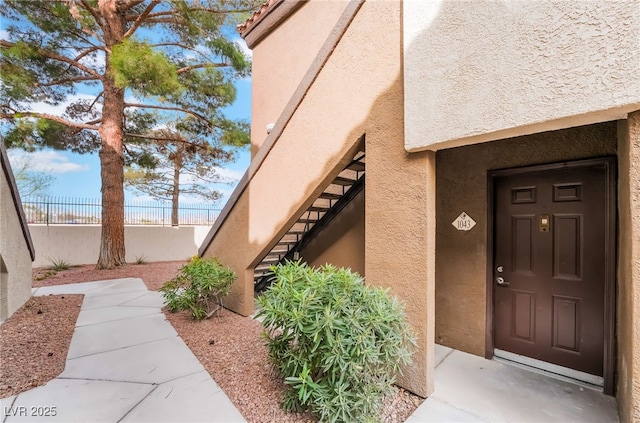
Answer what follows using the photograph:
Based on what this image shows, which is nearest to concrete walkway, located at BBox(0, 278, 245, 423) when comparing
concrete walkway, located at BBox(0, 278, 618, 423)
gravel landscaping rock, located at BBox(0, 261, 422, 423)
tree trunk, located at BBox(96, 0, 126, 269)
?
concrete walkway, located at BBox(0, 278, 618, 423)

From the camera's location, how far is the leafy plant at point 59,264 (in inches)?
404

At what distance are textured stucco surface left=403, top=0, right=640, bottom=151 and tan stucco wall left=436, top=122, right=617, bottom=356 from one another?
4.47 feet

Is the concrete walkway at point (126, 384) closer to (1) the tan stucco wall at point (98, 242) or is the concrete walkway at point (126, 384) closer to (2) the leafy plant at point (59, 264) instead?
(2) the leafy plant at point (59, 264)

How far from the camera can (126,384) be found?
309 centimetres

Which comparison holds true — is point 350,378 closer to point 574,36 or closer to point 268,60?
point 574,36

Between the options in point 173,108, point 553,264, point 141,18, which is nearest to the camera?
point 553,264

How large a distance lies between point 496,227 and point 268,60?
727 centimetres

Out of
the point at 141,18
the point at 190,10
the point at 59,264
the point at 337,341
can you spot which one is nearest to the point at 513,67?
the point at 337,341

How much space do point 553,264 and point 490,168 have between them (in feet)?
4.65

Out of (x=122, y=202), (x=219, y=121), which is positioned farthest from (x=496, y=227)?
(x=122, y=202)

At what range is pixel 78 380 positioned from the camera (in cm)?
317

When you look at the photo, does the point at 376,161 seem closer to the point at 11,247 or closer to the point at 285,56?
the point at 285,56

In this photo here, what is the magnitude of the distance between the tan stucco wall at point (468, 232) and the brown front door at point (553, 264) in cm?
23

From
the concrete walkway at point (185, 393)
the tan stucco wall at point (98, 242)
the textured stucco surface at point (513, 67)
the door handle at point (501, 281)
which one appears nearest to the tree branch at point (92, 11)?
the tan stucco wall at point (98, 242)
